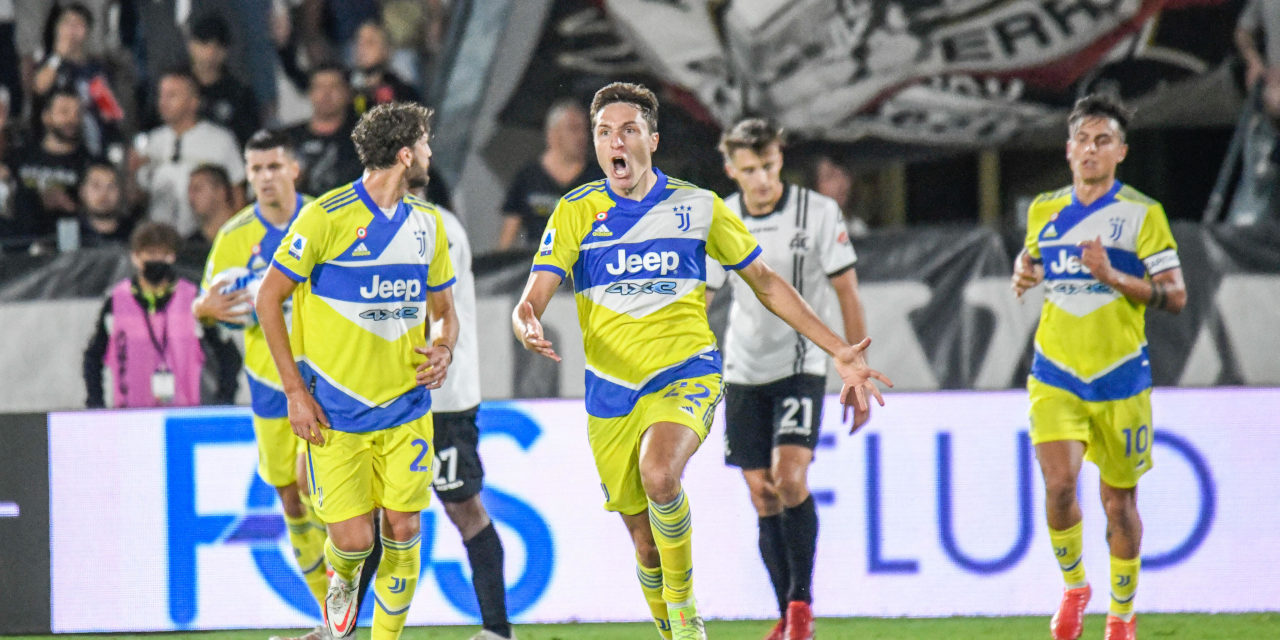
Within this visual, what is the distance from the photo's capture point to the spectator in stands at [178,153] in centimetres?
877

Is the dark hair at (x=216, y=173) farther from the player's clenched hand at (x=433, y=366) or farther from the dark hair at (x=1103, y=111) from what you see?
the dark hair at (x=1103, y=111)

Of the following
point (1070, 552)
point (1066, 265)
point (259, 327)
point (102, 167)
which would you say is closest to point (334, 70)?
point (102, 167)

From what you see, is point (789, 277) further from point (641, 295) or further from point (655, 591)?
point (655, 591)

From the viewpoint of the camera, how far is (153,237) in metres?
7.15

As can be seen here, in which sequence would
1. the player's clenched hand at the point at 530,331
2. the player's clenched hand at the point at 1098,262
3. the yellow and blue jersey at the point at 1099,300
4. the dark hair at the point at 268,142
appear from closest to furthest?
the player's clenched hand at the point at 530,331 → the player's clenched hand at the point at 1098,262 → the yellow and blue jersey at the point at 1099,300 → the dark hair at the point at 268,142

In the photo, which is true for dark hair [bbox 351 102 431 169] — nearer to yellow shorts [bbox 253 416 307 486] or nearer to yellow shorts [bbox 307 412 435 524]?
yellow shorts [bbox 307 412 435 524]

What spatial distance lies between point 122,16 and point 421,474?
6.07 metres

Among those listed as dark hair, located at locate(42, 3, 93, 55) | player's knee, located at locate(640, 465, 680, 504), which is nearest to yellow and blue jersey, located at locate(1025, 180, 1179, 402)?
player's knee, located at locate(640, 465, 680, 504)

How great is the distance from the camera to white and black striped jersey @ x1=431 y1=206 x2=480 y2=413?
571 cm

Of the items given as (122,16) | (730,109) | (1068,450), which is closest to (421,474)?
(1068,450)

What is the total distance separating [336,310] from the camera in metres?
4.90

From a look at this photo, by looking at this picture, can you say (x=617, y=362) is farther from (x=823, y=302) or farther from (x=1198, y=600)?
(x=1198, y=600)

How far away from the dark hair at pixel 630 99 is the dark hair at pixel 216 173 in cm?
466

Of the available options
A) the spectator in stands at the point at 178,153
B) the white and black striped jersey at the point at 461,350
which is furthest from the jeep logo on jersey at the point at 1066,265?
the spectator in stands at the point at 178,153
